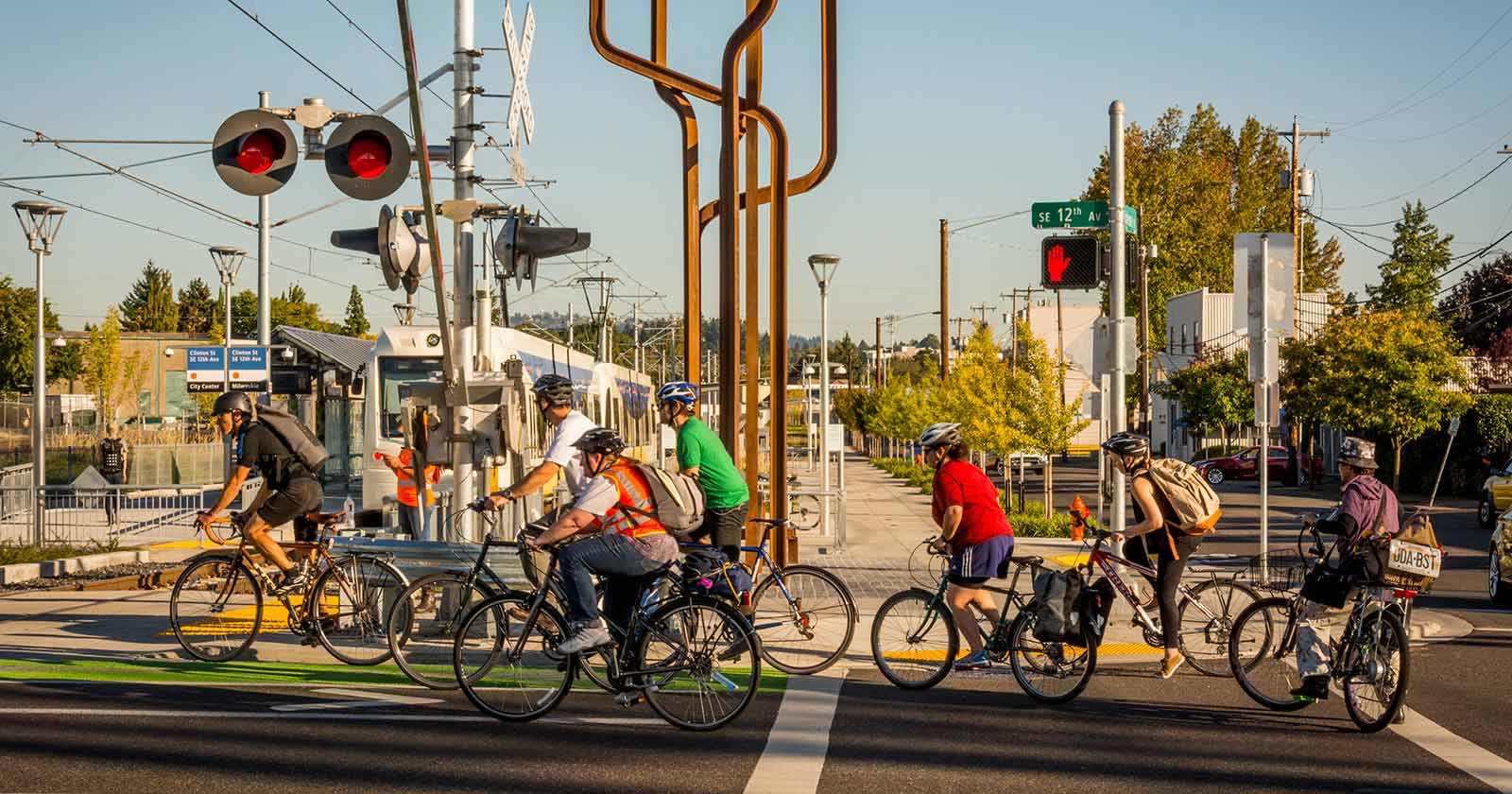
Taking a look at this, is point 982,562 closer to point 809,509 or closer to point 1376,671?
point 1376,671

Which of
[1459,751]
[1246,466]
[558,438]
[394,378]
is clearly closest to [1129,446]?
[1459,751]

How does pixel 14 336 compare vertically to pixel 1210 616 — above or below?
above

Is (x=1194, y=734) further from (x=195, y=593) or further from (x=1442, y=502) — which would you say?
(x=1442, y=502)

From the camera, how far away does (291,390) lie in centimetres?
2591

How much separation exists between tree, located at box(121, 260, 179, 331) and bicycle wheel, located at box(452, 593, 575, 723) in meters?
108

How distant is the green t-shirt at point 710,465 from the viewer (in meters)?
10.2

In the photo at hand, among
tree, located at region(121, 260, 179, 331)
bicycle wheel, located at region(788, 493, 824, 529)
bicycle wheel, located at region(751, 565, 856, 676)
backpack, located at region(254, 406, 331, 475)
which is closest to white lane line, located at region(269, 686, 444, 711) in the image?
backpack, located at region(254, 406, 331, 475)

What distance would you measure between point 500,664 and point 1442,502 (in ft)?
111

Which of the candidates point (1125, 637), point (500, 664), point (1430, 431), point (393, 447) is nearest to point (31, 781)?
point (500, 664)

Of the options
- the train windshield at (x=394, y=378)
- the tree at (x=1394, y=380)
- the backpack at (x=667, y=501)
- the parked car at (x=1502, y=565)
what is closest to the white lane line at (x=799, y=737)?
the backpack at (x=667, y=501)

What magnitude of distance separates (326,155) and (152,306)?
11001 cm

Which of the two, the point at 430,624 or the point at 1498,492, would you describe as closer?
the point at 430,624

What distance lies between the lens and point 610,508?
8.37 m

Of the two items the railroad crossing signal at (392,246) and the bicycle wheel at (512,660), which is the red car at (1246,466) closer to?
the railroad crossing signal at (392,246)
